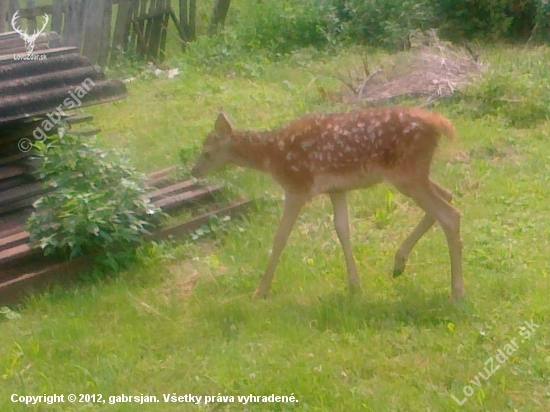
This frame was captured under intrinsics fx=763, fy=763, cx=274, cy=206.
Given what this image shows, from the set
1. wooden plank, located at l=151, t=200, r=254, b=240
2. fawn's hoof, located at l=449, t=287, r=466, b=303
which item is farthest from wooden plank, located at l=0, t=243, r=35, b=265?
fawn's hoof, located at l=449, t=287, r=466, b=303

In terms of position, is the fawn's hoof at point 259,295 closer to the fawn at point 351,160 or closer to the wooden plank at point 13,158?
the fawn at point 351,160

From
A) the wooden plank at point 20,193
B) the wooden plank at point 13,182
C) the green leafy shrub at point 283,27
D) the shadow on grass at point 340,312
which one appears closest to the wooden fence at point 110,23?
the green leafy shrub at point 283,27

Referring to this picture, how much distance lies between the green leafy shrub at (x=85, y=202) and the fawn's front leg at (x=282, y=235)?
128cm

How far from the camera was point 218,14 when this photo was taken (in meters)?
15.1

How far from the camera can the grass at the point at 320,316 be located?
15.0 ft

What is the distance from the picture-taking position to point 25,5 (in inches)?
439

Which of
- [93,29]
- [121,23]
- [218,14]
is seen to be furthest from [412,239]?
[218,14]

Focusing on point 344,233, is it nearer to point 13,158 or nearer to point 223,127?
point 223,127

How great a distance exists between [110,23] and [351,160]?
7.73m

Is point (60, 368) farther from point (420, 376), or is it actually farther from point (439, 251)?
point (439, 251)

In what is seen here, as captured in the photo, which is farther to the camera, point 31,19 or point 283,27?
point 283,27

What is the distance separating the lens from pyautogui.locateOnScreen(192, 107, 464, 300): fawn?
5.43 metres

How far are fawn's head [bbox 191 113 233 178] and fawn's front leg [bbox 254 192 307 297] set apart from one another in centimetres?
76

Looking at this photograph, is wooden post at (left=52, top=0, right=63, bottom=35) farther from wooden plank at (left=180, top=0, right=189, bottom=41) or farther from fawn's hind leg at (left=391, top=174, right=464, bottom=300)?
fawn's hind leg at (left=391, top=174, right=464, bottom=300)
